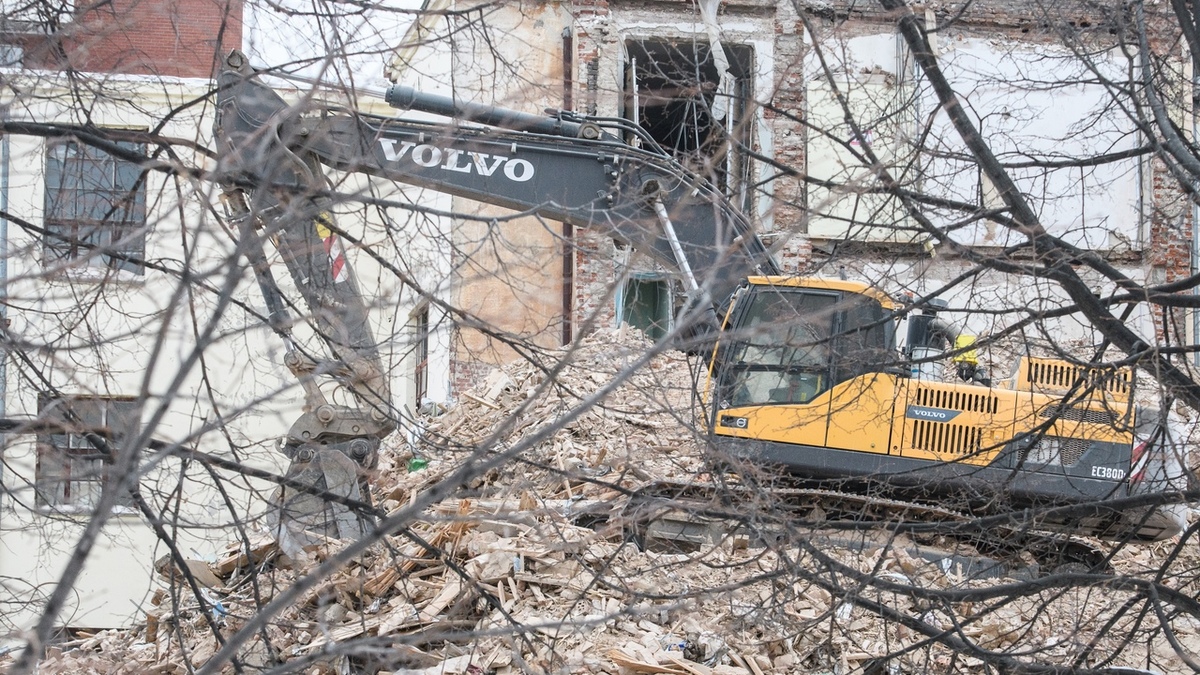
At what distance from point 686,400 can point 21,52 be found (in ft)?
14.3

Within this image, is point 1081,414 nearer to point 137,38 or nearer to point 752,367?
point 752,367

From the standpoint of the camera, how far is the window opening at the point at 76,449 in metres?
4.49

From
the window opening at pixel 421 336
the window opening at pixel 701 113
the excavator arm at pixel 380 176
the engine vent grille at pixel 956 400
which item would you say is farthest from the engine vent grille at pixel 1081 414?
the window opening at pixel 421 336

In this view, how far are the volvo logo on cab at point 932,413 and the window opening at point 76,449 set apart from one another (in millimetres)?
7065

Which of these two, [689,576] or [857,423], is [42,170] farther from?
[857,423]

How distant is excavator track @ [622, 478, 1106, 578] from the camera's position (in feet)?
22.6

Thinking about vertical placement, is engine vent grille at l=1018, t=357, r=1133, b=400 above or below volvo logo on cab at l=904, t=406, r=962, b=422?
above

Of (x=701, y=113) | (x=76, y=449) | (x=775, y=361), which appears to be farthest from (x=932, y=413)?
(x=76, y=449)

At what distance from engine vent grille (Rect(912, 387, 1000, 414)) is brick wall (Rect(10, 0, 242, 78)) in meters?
6.65

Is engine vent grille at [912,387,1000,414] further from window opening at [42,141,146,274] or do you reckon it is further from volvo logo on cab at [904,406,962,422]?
window opening at [42,141,146,274]

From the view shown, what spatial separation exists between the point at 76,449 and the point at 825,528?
394cm

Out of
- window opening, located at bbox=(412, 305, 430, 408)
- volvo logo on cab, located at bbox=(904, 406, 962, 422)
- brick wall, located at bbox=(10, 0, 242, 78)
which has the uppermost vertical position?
brick wall, located at bbox=(10, 0, 242, 78)

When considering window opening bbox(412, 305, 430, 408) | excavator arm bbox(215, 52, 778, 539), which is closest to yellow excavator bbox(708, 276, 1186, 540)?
excavator arm bbox(215, 52, 778, 539)

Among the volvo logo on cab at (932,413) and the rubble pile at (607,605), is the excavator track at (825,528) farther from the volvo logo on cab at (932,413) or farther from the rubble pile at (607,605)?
the volvo logo on cab at (932,413)
